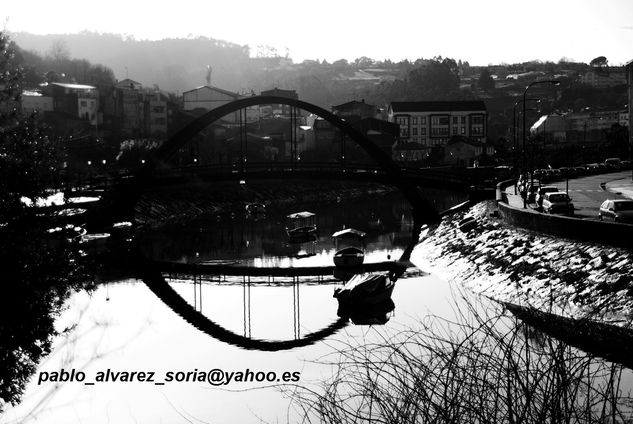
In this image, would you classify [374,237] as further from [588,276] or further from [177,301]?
[588,276]

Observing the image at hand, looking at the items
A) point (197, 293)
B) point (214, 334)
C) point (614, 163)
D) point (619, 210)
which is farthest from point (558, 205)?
point (614, 163)

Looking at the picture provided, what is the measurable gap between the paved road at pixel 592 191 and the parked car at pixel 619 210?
3.11 m

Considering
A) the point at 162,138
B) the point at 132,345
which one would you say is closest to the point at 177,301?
the point at 132,345

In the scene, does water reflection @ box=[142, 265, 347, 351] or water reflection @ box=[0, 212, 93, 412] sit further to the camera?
water reflection @ box=[142, 265, 347, 351]

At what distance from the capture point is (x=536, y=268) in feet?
131

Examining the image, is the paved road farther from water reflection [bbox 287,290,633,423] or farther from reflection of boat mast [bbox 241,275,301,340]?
water reflection [bbox 287,290,633,423]

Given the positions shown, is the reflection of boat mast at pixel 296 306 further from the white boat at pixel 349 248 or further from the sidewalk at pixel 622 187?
the sidewalk at pixel 622 187

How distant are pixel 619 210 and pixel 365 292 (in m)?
14.5

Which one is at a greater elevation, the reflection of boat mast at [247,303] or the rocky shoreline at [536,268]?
the rocky shoreline at [536,268]

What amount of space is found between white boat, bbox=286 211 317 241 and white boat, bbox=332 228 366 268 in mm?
2258

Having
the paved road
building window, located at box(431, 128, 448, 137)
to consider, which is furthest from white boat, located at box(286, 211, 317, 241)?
building window, located at box(431, 128, 448, 137)

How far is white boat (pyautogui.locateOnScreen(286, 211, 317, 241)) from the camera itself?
216ft

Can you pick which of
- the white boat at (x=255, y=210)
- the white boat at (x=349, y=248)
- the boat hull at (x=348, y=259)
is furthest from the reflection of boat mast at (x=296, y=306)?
the white boat at (x=255, y=210)

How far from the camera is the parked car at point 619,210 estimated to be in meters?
43.2
